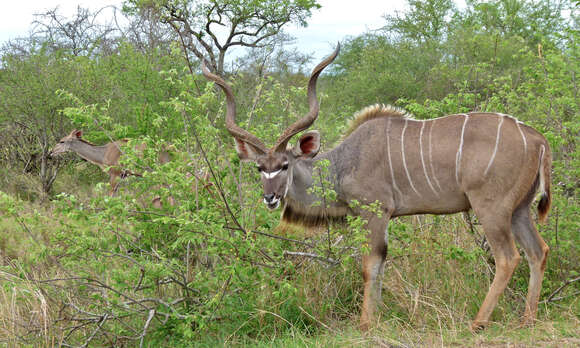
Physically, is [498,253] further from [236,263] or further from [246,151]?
[246,151]

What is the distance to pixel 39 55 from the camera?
7.98 metres

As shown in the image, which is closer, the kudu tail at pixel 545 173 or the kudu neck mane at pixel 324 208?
the kudu tail at pixel 545 173

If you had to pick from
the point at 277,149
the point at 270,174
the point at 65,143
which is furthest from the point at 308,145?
the point at 65,143

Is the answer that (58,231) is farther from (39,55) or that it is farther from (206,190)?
(39,55)

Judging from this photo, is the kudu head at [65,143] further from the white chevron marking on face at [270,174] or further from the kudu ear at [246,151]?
the white chevron marking on face at [270,174]

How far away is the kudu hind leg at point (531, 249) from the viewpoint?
→ 10.3 feet

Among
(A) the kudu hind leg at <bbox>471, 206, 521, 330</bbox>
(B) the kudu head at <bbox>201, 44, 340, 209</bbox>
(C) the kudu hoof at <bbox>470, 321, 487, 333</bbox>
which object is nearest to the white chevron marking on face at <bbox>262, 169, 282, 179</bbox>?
(B) the kudu head at <bbox>201, 44, 340, 209</bbox>

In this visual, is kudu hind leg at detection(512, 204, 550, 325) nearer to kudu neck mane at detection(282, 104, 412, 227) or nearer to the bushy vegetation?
the bushy vegetation

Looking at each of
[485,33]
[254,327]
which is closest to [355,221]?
[254,327]

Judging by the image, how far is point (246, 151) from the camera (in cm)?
343

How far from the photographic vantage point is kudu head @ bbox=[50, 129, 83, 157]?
24.1 ft

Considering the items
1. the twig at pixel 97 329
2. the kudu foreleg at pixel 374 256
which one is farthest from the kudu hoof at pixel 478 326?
the twig at pixel 97 329

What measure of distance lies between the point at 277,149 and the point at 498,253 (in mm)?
1315

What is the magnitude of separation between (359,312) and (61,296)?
66.4 inches
